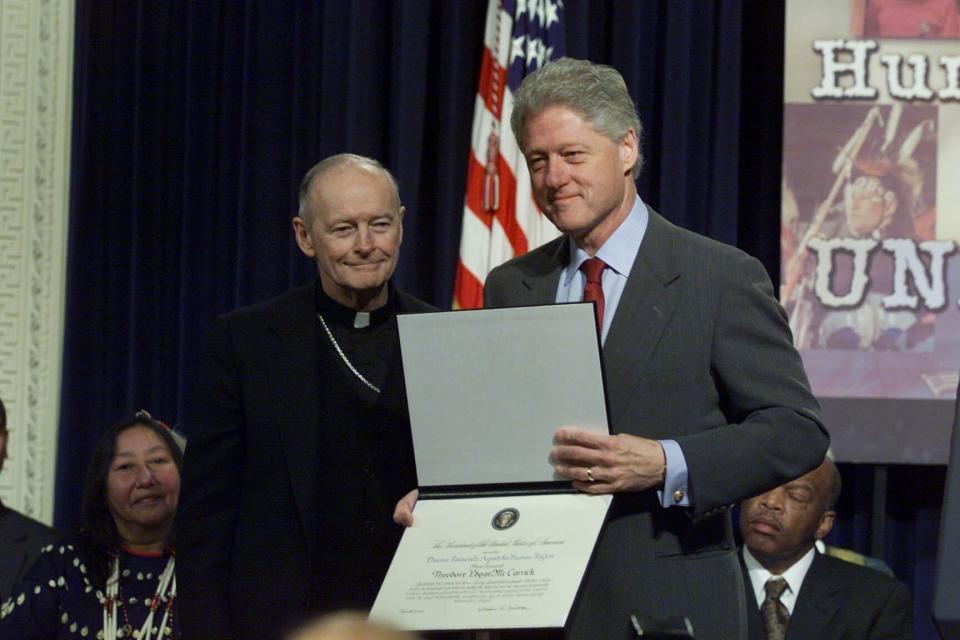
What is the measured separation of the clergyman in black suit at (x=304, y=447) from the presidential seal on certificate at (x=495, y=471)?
54 cm

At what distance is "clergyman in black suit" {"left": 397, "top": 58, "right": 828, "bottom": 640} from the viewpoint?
218 cm

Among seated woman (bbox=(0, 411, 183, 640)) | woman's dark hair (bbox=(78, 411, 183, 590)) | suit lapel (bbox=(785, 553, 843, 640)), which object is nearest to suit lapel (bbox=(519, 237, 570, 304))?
seated woman (bbox=(0, 411, 183, 640))

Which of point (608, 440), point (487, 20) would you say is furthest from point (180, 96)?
point (608, 440)

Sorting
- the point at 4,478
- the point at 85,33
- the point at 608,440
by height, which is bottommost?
the point at 4,478

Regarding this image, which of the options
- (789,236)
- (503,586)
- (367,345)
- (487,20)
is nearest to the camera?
(503,586)

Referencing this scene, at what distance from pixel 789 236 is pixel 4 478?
3109 mm

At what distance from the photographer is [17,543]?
4.67 m

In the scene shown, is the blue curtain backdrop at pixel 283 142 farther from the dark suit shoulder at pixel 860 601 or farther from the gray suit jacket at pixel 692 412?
the gray suit jacket at pixel 692 412

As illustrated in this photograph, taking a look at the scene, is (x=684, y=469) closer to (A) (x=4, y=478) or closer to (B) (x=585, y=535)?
(B) (x=585, y=535)

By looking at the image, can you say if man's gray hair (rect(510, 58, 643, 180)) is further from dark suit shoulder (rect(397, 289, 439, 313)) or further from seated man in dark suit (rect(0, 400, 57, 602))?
seated man in dark suit (rect(0, 400, 57, 602))

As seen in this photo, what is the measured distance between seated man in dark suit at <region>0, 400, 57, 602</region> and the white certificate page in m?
2.72

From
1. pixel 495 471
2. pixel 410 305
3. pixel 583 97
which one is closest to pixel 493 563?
pixel 495 471

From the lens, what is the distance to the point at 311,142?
575cm

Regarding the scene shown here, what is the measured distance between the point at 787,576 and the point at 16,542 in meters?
2.37
